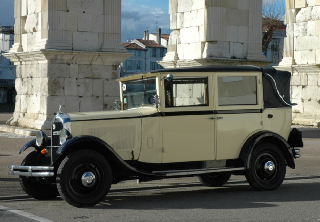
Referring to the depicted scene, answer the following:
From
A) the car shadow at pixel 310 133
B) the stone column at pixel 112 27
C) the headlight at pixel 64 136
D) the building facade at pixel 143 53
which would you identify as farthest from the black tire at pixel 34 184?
the building facade at pixel 143 53

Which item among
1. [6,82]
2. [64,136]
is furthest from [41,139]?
[6,82]

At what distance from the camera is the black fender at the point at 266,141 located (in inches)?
399

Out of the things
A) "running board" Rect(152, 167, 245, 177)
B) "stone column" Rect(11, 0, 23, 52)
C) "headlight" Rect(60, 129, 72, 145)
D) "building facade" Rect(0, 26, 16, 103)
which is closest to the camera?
"headlight" Rect(60, 129, 72, 145)

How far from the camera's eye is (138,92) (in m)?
10.3

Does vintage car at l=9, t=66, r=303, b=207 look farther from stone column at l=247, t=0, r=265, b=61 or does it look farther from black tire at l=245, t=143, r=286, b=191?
stone column at l=247, t=0, r=265, b=61

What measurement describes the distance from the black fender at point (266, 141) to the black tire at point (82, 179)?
7.37 feet

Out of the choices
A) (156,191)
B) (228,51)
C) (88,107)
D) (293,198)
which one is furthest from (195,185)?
(228,51)

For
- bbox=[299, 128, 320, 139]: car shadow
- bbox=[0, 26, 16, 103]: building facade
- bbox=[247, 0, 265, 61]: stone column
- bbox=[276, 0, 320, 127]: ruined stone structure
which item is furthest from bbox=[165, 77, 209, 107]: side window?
bbox=[0, 26, 16, 103]: building facade

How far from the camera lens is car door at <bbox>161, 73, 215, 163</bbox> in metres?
9.76

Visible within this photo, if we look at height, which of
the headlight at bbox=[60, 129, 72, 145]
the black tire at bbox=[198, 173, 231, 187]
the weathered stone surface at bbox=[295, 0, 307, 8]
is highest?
the weathered stone surface at bbox=[295, 0, 307, 8]

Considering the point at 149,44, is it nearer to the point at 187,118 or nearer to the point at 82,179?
the point at 187,118

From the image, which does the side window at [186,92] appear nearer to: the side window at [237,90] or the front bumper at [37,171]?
the side window at [237,90]

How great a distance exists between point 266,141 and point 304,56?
16738 mm

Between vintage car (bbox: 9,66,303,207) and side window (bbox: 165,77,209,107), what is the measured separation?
0.01 m
